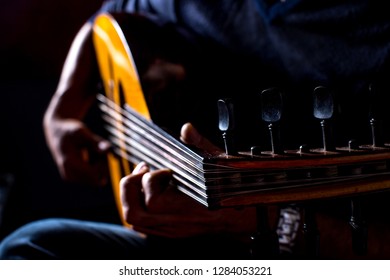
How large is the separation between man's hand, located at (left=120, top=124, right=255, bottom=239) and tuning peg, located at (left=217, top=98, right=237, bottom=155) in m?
0.10

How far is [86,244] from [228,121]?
0.48 m

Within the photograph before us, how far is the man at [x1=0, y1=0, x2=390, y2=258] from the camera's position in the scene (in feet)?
2.24

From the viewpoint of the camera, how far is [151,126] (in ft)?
2.39

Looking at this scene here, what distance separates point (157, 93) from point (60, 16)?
3.40ft

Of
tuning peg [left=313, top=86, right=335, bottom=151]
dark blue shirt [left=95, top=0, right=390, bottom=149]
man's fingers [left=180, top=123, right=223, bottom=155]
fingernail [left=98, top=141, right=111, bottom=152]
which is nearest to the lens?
tuning peg [left=313, top=86, right=335, bottom=151]

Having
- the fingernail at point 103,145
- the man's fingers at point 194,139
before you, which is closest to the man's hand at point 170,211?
the man's fingers at point 194,139

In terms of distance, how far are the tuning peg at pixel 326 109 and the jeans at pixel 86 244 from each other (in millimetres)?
315

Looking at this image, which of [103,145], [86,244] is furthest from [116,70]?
[86,244]

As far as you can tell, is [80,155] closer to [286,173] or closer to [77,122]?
[77,122]

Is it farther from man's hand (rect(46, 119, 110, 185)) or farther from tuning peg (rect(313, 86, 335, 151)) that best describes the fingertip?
man's hand (rect(46, 119, 110, 185))

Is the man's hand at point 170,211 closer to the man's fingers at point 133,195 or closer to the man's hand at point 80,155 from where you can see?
the man's fingers at point 133,195

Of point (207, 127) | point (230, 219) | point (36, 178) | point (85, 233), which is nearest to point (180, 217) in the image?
point (230, 219)

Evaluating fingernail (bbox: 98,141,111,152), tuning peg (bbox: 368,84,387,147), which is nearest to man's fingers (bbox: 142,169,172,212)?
tuning peg (bbox: 368,84,387,147)
